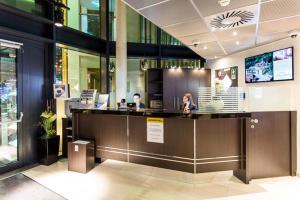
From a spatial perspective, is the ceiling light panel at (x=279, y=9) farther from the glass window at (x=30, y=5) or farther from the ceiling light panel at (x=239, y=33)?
the glass window at (x=30, y=5)

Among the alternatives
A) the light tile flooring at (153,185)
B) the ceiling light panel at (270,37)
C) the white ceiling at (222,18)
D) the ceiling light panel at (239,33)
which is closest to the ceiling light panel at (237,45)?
the white ceiling at (222,18)

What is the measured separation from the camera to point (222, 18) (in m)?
3.75

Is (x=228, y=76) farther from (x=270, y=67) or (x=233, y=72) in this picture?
(x=270, y=67)

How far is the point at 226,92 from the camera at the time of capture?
3865 mm

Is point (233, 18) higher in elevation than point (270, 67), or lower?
higher

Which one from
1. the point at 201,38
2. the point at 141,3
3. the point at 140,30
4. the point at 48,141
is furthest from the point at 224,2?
the point at 140,30

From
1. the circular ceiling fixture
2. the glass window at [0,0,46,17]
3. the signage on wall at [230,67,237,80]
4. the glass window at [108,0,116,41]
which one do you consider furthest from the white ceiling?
the glass window at [108,0,116,41]

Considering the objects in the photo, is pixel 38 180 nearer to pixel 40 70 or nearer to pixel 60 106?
pixel 60 106

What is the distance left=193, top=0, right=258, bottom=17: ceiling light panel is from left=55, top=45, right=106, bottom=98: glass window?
391 centimetres

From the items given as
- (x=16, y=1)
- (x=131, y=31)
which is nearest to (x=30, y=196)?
(x=16, y=1)

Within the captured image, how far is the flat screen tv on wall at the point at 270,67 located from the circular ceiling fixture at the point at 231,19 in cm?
141

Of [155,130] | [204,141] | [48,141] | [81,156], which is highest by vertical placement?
[155,130]

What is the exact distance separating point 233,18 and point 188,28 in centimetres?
89

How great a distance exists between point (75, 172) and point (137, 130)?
1.55 m
